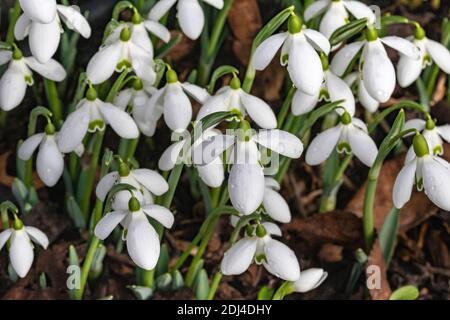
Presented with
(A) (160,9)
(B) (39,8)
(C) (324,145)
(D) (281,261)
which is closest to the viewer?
(B) (39,8)

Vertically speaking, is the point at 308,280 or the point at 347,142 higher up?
the point at 347,142

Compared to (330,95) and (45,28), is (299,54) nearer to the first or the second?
(330,95)

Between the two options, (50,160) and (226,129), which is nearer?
(226,129)

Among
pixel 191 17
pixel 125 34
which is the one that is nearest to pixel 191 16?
pixel 191 17

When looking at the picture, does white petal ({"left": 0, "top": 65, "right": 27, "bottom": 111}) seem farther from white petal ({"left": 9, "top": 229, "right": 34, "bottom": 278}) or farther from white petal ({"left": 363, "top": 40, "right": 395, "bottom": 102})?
white petal ({"left": 363, "top": 40, "right": 395, "bottom": 102})

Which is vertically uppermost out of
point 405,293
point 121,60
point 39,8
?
point 39,8

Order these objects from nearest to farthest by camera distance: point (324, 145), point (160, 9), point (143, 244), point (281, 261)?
point (143, 244) → point (281, 261) → point (324, 145) → point (160, 9)

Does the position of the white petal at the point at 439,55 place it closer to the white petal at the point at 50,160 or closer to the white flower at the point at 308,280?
the white flower at the point at 308,280

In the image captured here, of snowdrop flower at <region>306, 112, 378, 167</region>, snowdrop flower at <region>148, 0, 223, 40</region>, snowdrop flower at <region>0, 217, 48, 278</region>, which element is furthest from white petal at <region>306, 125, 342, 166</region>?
snowdrop flower at <region>0, 217, 48, 278</region>
